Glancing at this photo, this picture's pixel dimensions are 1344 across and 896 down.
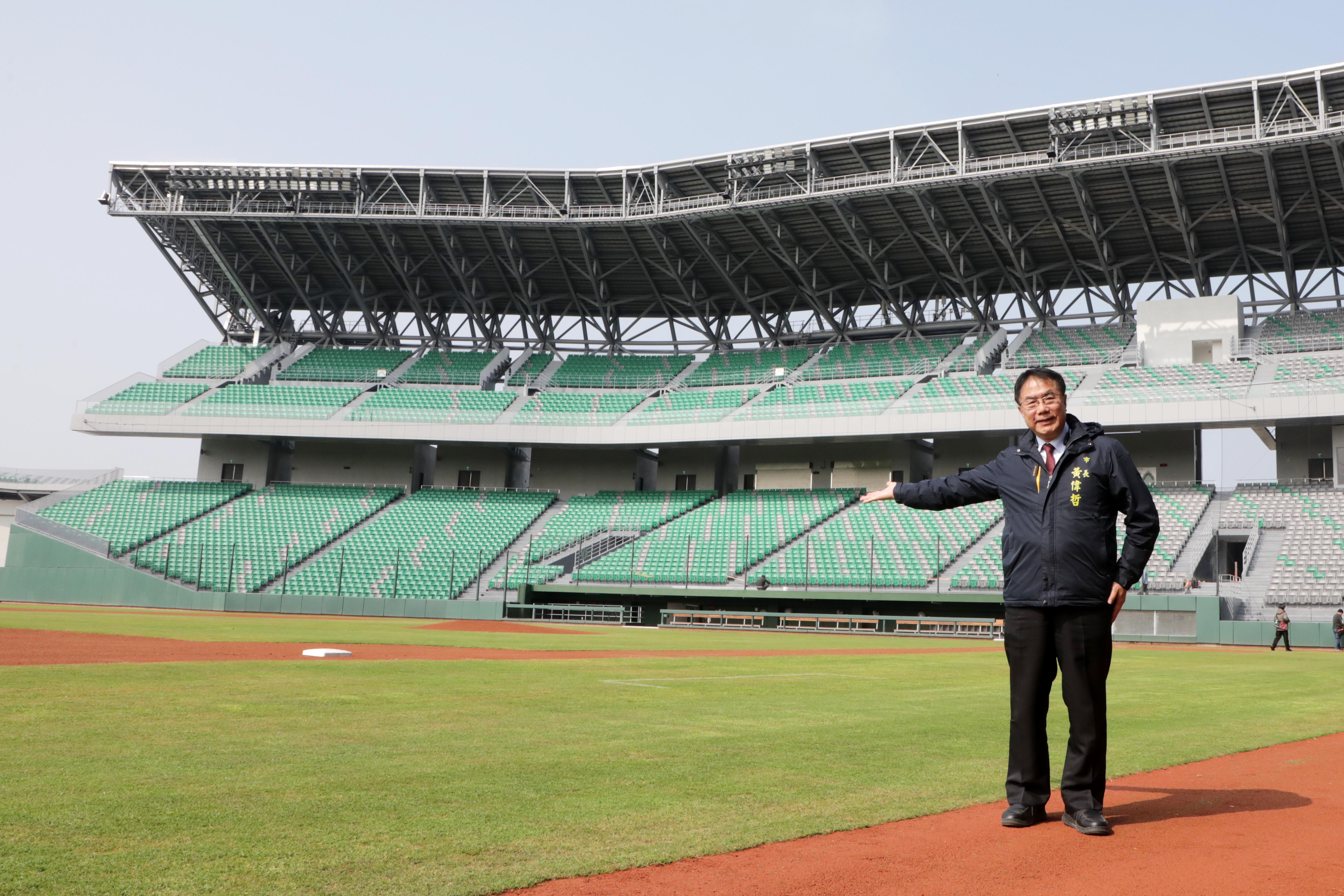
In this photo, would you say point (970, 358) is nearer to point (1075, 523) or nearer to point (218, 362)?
point (218, 362)

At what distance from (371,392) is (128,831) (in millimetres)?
56488

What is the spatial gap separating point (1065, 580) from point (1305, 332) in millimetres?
49823

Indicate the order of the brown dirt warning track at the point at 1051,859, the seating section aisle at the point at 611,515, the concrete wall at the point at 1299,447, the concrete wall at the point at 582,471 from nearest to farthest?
the brown dirt warning track at the point at 1051,859
the concrete wall at the point at 1299,447
the seating section aisle at the point at 611,515
the concrete wall at the point at 582,471

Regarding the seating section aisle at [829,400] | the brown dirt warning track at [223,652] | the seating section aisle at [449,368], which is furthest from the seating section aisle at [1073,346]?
the brown dirt warning track at [223,652]

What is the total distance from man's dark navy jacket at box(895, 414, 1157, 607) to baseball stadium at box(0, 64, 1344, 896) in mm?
641

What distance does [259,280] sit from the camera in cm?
6212

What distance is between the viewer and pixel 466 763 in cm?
642

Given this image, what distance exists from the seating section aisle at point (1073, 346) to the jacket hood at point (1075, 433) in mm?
45777

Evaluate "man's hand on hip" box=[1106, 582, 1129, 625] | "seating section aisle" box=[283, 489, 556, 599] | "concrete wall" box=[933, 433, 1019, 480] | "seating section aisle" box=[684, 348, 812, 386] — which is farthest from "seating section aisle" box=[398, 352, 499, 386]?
"man's hand on hip" box=[1106, 582, 1129, 625]

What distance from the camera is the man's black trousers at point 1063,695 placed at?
17.8 ft

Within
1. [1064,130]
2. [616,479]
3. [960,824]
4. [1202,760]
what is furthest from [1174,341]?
[960,824]

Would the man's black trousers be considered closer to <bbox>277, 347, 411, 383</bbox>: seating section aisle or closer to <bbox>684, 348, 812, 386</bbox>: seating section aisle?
<bbox>684, 348, 812, 386</bbox>: seating section aisle

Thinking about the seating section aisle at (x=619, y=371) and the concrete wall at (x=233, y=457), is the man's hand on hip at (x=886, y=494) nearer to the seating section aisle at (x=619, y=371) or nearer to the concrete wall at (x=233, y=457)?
the seating section aisle at (x=619, y=371)

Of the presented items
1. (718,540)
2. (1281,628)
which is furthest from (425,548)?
(1281,628)
